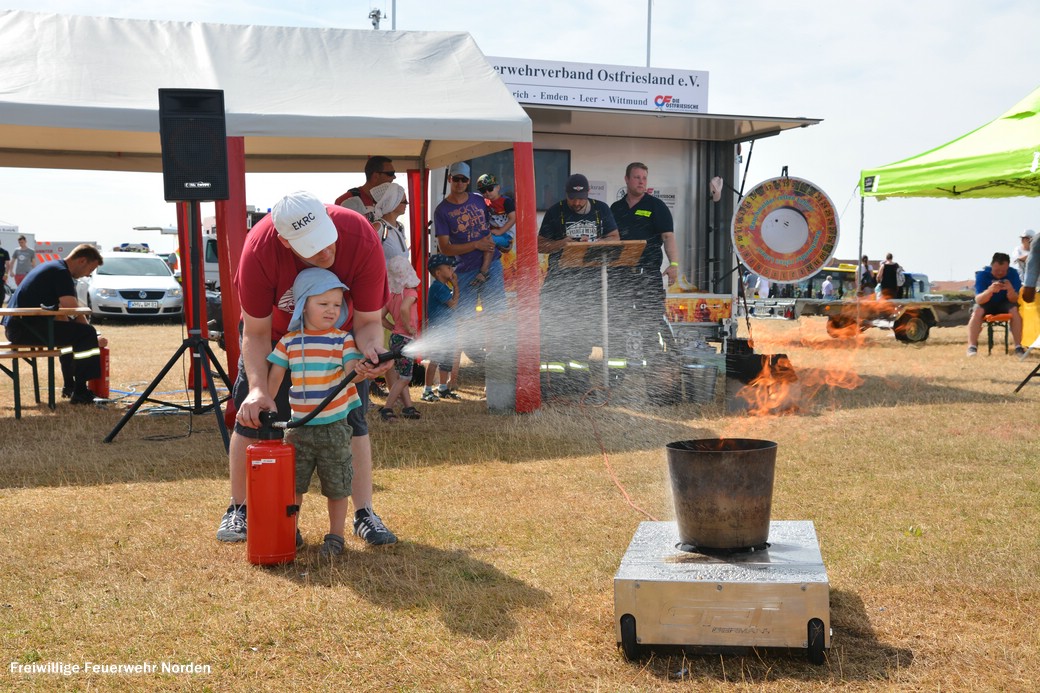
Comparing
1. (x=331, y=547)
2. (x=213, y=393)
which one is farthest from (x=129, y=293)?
(x=331, y=547)

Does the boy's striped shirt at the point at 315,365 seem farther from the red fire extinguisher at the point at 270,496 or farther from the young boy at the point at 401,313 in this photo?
the young boy at the point at 401,313

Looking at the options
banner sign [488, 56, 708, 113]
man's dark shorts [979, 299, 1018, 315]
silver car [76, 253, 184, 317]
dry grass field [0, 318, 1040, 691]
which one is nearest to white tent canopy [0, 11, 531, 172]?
dry grass field [0, 318, 1040, 691]

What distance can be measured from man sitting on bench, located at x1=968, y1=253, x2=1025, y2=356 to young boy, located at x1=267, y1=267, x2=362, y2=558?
12755 mm

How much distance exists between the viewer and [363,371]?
4730mm

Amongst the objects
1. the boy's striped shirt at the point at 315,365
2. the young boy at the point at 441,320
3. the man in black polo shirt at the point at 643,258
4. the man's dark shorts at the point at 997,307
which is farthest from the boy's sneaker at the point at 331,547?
the man's dark shorts at the point at 997,307

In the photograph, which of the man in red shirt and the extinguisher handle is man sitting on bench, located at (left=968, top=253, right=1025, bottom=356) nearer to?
the man in red shirt

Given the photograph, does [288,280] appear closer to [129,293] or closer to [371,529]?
[371,529]

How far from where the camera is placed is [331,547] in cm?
503

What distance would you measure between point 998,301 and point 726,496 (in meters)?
13.2

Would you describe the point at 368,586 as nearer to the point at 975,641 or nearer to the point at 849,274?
the point at 975,641

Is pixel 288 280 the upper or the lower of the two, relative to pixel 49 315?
upper

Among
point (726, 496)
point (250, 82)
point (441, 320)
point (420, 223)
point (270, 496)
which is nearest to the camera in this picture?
point (726, 496)

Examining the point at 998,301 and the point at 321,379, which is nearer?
the point at 321,379

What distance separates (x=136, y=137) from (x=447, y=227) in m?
3.26
